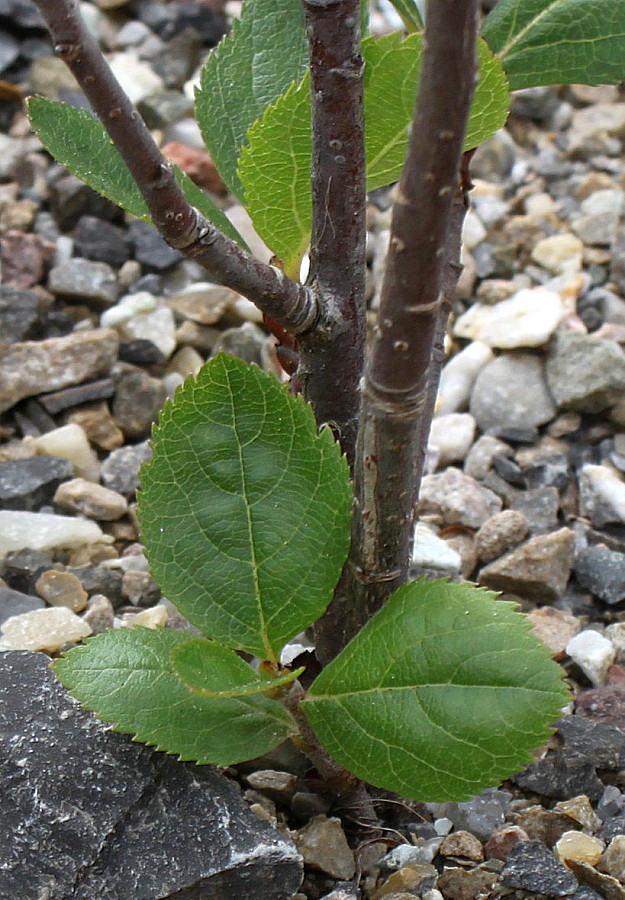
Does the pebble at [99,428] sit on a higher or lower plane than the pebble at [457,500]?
higher

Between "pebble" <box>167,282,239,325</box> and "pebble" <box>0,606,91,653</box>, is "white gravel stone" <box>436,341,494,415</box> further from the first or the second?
"pebble" <box>0,606,91,653</box>

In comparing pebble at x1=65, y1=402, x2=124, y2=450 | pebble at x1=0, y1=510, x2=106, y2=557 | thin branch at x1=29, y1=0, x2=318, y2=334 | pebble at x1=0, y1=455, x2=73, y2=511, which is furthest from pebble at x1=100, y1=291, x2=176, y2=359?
thin branch at x1=29, y1=0, x2=318, y2=334

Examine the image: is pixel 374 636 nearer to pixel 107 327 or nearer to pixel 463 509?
pixel 463 509

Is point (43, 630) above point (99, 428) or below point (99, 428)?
below

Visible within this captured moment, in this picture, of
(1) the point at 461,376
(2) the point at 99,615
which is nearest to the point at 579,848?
(2) the point at 99,615

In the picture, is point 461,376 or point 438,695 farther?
point 461,376

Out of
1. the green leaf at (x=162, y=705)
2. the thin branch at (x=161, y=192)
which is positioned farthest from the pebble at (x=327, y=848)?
the thin branch at (x=161, y=192)

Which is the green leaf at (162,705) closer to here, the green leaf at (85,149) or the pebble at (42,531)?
the green leaf at (85,149)

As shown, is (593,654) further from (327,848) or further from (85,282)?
(85,282)
